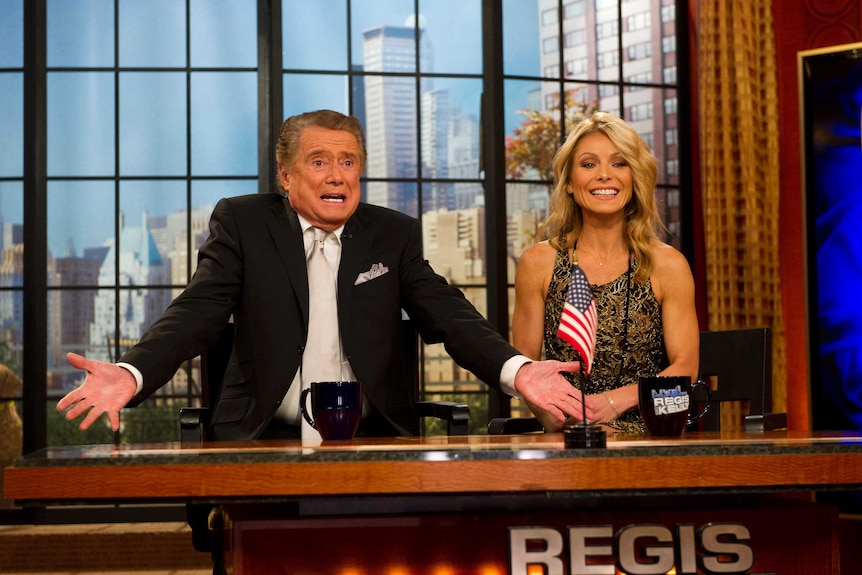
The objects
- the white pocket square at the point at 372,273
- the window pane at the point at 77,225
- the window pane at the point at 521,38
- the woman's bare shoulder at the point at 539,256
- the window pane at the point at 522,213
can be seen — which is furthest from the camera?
the window pane at the point at 521,38

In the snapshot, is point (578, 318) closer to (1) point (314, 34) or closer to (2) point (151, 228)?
(2) point (151, 228)

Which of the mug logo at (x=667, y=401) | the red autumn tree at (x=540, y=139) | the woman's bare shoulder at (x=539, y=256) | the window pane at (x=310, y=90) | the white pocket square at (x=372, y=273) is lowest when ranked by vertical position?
the mug logo at (x=667, y=401)

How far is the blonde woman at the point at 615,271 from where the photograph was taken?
2.36 metres

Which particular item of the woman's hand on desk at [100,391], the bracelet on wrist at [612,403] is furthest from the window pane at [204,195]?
the woman's hand on desk at [100,391]

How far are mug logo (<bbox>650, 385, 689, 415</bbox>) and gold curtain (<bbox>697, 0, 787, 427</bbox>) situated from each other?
319 centimetres

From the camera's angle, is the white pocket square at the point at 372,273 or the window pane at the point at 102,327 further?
the window pane at the point at 102,327

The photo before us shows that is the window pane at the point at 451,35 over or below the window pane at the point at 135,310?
over

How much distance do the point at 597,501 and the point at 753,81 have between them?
373 cm

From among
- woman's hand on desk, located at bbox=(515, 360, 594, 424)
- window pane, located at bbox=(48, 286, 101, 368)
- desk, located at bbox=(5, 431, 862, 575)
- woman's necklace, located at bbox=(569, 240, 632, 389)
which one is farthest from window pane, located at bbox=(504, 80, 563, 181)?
desk, located at bbox=(5, 431, 862, 575)

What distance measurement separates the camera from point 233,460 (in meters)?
1.21

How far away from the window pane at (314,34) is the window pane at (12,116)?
126cm

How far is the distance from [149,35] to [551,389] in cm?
402

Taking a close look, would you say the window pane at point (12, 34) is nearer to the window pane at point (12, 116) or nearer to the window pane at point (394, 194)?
the window pane at point (12, 116)

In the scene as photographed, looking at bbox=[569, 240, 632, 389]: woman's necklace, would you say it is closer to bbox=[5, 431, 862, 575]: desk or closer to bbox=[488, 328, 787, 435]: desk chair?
bbox=[488, 328, 787, 435]: desk chair
